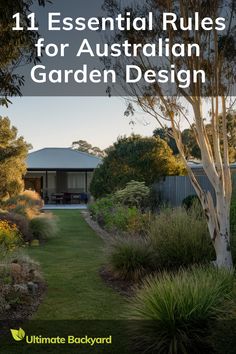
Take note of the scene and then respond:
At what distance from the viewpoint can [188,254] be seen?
26.9 feet

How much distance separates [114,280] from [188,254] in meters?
1.35

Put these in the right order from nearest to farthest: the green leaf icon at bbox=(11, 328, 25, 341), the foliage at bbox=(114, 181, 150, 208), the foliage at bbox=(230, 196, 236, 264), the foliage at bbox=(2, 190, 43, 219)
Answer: the green leaf icon at bbox=(11, 328, 25, 341) < the foliage at bbox=(230, 196, 236, 264) < the foliage at bbox=(2, 190, 43, 219) < the foliage at bbox=(114, 181, 150, 208)

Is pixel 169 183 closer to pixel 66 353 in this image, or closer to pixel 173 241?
pixel 173 241

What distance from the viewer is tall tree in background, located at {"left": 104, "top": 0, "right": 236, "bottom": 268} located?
26.7 ft

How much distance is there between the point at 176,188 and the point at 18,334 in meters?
13.8

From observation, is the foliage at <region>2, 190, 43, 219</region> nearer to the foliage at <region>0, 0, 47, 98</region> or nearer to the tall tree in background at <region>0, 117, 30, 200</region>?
the tall tree in background at <region>0, 117, 30, 200</region>

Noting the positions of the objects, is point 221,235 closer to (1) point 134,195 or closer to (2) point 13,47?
(2) point 13,47

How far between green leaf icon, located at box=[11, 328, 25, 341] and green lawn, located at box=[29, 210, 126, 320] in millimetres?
702

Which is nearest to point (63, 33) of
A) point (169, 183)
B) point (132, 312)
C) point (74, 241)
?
point (132, 312)

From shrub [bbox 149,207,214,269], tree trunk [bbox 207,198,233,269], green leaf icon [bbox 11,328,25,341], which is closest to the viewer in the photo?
green leaf icon [bbox 11,328,25,341]

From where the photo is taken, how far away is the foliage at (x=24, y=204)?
54.8 feet

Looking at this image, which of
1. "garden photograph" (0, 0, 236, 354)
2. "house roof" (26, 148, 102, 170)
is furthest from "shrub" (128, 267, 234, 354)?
"house roof" (26, 148, 102, 170)

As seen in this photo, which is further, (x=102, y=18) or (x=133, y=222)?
(x=133, y=222)

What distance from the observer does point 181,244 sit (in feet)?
27.0
